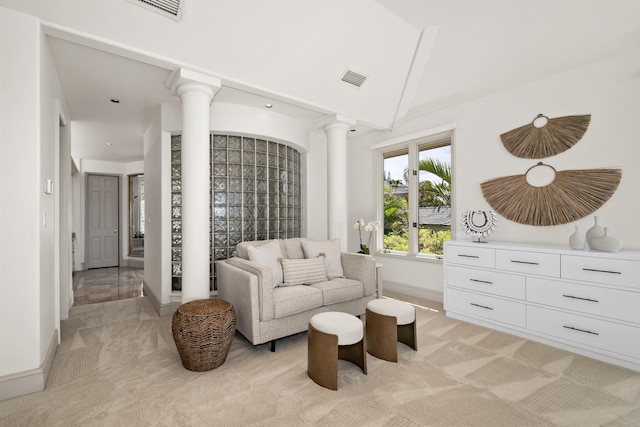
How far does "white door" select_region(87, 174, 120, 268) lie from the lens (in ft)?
22.9

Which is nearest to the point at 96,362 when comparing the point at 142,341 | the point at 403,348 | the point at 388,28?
the point at 142,341

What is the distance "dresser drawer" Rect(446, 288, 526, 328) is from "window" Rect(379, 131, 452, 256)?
0.91 m

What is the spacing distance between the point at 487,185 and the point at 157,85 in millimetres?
3820

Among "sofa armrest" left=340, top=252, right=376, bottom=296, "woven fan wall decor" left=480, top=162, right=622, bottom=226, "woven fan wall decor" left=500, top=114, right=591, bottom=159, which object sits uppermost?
"woven fan wall decor" left=500, top=114, right=591, bottom=159

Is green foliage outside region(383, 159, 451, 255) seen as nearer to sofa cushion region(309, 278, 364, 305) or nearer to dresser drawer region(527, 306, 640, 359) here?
dresser drawer region(527, 306, 640, 359)

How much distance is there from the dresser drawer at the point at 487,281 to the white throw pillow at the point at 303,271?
1.49m

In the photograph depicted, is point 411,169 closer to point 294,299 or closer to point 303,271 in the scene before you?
point 303,271

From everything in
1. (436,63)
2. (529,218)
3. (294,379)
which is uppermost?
(436,63)

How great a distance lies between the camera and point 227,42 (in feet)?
8.45

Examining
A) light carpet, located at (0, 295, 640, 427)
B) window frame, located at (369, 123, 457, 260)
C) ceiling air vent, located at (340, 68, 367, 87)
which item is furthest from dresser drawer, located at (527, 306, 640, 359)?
ceiling air vent, located at (340, 68, 367, 87)

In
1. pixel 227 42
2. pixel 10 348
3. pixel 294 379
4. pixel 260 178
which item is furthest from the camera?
pixel 260 178

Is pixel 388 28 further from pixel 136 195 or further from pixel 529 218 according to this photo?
pixel 136 195

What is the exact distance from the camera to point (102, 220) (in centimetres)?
711

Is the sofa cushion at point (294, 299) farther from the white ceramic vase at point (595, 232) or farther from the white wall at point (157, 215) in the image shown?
the white ceramic vase at point (595, 232)
